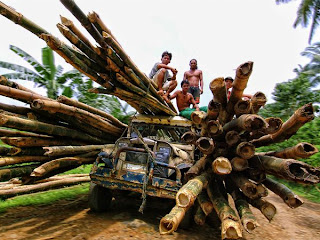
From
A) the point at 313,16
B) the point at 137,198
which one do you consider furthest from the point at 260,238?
the point at 313,16

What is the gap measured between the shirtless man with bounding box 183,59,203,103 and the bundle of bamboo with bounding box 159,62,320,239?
332cm

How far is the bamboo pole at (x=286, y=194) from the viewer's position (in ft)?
10.1

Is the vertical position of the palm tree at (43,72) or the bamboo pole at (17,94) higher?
the palm tree at (43,72)

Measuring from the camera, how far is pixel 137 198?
211 inches

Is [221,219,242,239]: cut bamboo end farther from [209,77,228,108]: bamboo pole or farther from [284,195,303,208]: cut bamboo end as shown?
[209,77,228,108]: bamboo pole

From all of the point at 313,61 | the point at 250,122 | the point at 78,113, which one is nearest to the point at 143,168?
the point at 78,113

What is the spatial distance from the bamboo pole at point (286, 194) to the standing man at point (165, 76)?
9.95ft

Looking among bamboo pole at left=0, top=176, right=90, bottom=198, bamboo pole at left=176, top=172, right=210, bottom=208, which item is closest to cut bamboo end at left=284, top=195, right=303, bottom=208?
bamboo pole at left=176, top=172, right=210, bottom=208

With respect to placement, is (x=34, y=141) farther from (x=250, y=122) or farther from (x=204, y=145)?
(x=250, y=122)

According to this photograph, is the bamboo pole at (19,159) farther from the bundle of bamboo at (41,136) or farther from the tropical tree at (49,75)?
the tropical tree at (49,75)

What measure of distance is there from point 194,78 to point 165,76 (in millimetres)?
1115

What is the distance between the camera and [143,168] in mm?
4613

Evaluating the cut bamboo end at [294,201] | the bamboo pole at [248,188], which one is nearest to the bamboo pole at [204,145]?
the bamboo pole at [248,188]

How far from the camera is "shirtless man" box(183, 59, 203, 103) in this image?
23.0 ft
